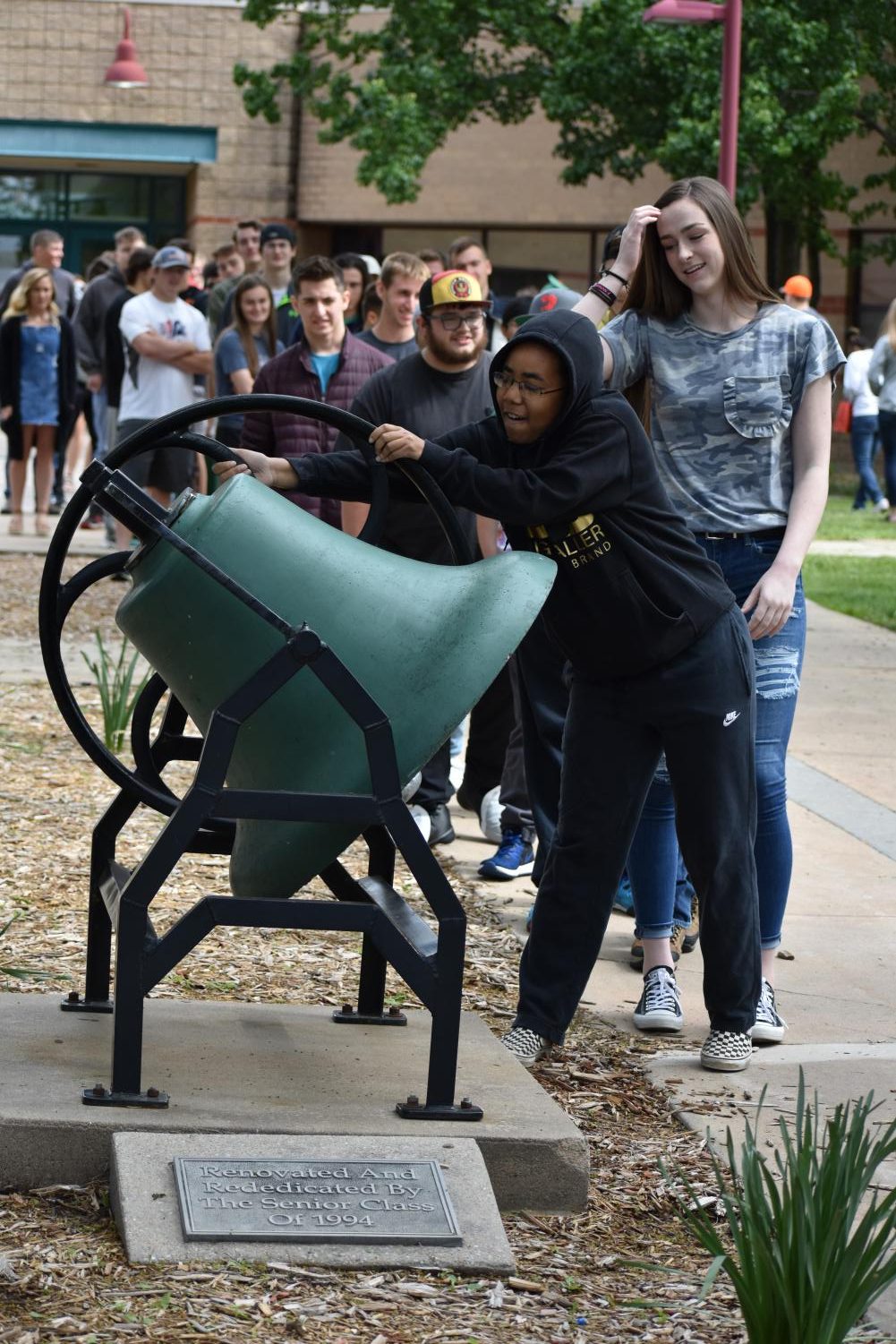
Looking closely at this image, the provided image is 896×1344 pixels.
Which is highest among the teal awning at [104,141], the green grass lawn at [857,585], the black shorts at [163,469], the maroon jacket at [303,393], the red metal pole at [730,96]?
the teal awning at [104,141]

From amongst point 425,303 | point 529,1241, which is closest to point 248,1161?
point 529,1241

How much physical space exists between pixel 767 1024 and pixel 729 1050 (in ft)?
0.87

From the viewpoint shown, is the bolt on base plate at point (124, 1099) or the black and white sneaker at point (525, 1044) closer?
the bolt on base plate at point (124, 1099)

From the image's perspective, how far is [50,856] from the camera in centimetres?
608

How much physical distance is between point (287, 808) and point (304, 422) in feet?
13.3

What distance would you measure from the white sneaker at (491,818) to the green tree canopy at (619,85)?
57.9 feet

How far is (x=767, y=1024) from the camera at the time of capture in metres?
4.66

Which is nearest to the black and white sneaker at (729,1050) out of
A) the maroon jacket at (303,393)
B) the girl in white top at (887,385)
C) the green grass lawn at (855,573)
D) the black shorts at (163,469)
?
the maroon jacket at (303,393)

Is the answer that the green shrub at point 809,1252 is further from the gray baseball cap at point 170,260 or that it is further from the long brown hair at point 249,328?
the gray baseball cap at point 170,260

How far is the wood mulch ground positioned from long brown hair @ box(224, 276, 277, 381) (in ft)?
17.5

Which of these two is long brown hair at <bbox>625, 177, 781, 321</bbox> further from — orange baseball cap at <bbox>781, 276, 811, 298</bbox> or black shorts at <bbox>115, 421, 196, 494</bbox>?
orange baseball cap at <bbox>781, 276, 811, 298</bbox>

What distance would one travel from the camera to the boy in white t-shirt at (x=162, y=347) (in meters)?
11.5

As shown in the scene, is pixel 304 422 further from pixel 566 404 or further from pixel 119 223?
pixel 119 223

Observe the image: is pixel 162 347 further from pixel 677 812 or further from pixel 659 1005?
pixel 677 812
